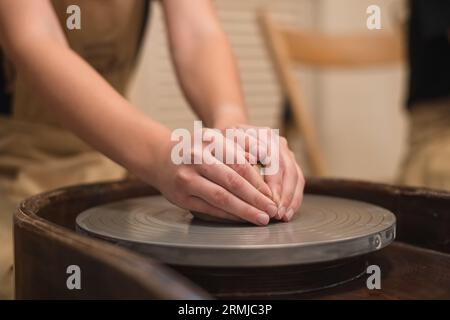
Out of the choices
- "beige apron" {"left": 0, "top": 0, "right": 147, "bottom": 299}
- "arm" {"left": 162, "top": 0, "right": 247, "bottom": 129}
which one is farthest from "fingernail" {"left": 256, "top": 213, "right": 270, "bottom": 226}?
"beige apron" {"left": 0, "top": 0, "right": 147, "bottom": 299}

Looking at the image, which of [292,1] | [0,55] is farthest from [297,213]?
[292,1]

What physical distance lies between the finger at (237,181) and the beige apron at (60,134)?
0.42 m

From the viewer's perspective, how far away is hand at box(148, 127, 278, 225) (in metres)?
0.61

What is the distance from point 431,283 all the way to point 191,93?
0.48 meters

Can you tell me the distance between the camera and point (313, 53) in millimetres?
1674

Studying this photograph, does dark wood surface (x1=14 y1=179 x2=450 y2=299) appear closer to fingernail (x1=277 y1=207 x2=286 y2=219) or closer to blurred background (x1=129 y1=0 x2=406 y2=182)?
fingernail (x1=277 y1=207 x2=286 y2=219)

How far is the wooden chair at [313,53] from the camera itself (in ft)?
5.09

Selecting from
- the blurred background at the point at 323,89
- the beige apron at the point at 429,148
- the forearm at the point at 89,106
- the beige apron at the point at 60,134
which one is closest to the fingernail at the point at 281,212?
the forearm at the point at 89,106

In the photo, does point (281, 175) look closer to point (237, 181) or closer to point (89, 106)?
point (237, 181)

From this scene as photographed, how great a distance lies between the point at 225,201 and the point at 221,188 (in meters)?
0.01

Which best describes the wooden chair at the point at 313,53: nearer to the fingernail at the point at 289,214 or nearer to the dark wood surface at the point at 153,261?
the dark wood surface at the point at 153,261

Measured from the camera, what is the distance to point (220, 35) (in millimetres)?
972

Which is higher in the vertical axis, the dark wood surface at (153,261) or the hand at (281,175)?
the hand at (281,175)

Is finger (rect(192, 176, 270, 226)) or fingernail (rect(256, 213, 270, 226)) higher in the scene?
finger (rect(192, 176, 270, 226))
